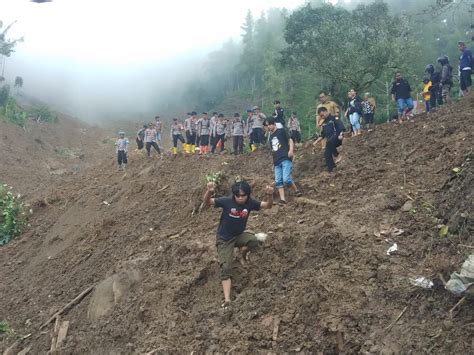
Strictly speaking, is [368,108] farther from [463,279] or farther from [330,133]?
[463,279]

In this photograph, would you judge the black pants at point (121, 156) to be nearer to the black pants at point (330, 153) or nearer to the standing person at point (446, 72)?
the black pants at point (330, 153)

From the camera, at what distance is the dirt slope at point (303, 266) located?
4.28 m

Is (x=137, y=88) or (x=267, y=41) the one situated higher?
(x=267, y=41)

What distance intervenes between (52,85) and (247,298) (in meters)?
55.0

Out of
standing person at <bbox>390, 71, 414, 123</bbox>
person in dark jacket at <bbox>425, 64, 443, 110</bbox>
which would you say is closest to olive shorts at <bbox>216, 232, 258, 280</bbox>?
standing person at <bbox>390, 71, 414, 123</bbox>

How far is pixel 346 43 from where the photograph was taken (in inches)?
832

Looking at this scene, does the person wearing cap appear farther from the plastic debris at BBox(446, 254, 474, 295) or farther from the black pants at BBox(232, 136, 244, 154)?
the plastic debris at BBox(446, 254, 474, 295)

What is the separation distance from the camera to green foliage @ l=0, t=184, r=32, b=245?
13.0 metres

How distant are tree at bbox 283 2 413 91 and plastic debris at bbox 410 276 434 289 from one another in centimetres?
1549

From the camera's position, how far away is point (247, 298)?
205 inches

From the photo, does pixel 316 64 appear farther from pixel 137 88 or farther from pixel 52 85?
pixel 137 88

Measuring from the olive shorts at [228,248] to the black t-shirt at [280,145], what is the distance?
→ 2336mm

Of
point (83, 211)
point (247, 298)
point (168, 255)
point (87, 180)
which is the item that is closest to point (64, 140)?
point (87, 180)

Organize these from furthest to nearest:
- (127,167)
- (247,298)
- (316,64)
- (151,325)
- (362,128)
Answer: (316,64), (127,167), (362,128), (151,325), (247,298)
